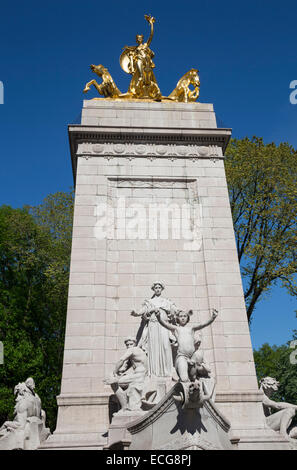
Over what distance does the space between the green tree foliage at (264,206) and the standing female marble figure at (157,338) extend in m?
11.1

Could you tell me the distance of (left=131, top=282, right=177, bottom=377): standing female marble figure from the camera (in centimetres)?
1138

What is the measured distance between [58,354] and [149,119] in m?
16.1

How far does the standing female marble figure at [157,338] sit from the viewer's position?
37.3 feet

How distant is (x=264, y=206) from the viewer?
924 inches

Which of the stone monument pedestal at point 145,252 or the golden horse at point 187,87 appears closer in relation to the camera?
the stone monument pedestal at point 145,252

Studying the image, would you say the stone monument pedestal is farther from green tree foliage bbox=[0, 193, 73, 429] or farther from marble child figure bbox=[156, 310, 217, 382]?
green tree foliage bbox=[0, 193, 73, 429]

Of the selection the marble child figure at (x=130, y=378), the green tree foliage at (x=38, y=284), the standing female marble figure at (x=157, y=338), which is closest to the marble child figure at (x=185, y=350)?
the standing female marble figure at (x=157, y=338)

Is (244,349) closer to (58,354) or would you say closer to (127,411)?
(127,411)

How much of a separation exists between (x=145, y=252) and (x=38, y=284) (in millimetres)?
14842

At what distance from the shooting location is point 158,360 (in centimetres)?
1149

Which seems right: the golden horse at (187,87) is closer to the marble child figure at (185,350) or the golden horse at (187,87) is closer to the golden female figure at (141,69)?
the golden female figure at (141,69)

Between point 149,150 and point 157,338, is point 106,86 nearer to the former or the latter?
point 149,150

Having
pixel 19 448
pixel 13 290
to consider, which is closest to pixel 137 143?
pixel 19 448

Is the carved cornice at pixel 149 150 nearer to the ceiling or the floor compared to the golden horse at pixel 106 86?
nearer to the floor
